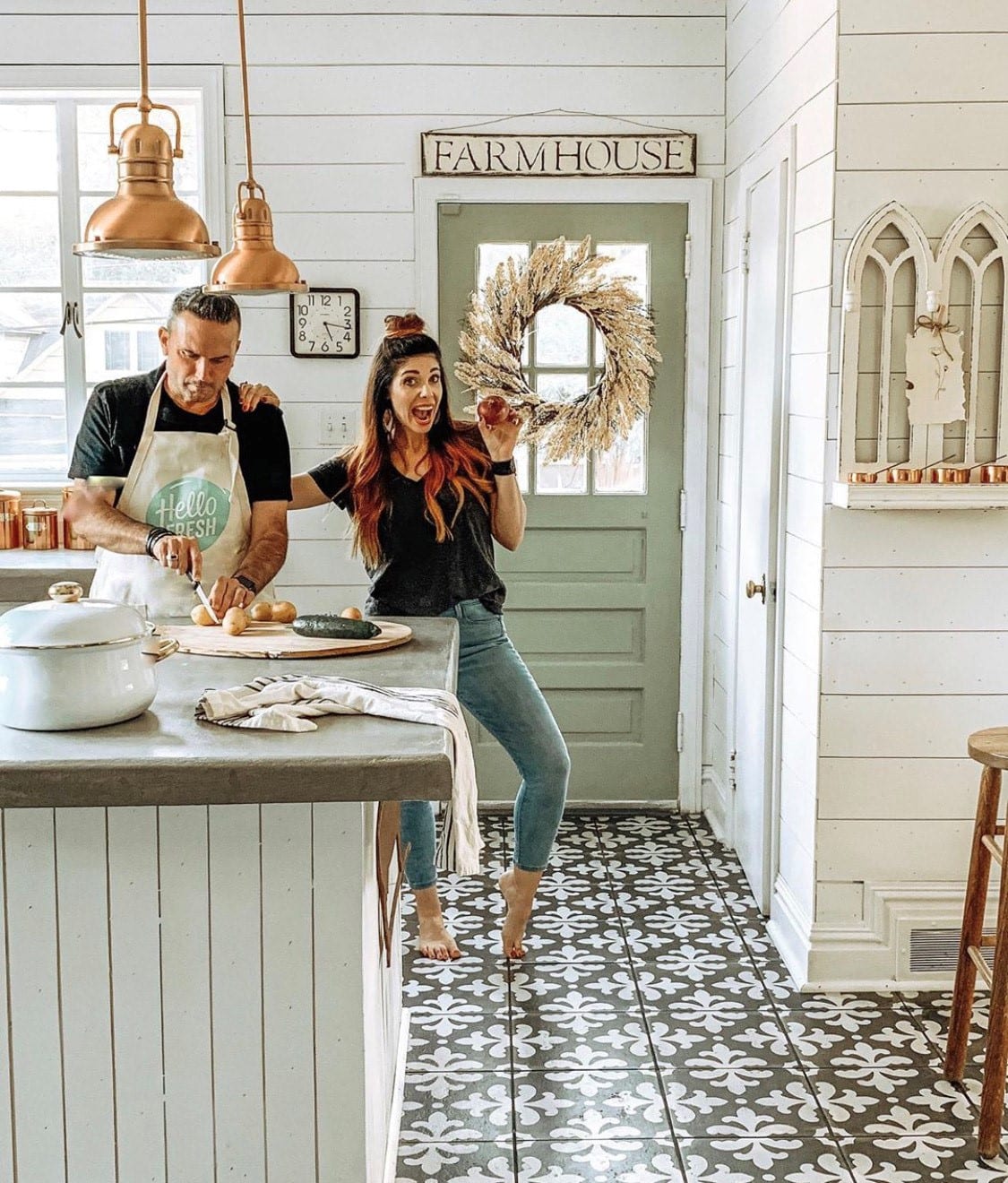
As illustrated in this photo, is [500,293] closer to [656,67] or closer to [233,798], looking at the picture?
[656,67]

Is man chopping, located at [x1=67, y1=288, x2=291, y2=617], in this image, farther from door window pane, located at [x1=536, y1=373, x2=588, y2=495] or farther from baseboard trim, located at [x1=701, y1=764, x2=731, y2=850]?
baseboard trim, located at [x1=701, y1=764, x2=731, y2=850]

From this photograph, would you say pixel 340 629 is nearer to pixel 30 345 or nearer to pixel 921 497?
pixel 921 497

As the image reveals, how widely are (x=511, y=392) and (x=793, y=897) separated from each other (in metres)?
1.97

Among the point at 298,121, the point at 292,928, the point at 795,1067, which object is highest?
the point at 298,121

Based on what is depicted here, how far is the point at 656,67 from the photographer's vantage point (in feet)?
15.0

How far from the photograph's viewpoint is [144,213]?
2.22 m

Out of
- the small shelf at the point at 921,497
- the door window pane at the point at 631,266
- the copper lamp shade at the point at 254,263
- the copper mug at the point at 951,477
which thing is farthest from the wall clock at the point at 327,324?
the copper mug at the point at 951,477

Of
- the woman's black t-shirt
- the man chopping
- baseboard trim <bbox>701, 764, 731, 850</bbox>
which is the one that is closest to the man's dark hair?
the man chopping

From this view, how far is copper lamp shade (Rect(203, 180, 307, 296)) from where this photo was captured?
2820 millimetres

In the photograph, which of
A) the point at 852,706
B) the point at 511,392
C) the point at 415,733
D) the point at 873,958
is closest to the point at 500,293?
the point at 511,392

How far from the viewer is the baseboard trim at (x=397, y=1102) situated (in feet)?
8.32

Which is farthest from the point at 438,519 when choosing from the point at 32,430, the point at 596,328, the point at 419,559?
the point at 32,430

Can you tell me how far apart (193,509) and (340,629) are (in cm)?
72

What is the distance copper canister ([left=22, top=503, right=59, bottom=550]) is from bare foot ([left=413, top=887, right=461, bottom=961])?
1844 mm
